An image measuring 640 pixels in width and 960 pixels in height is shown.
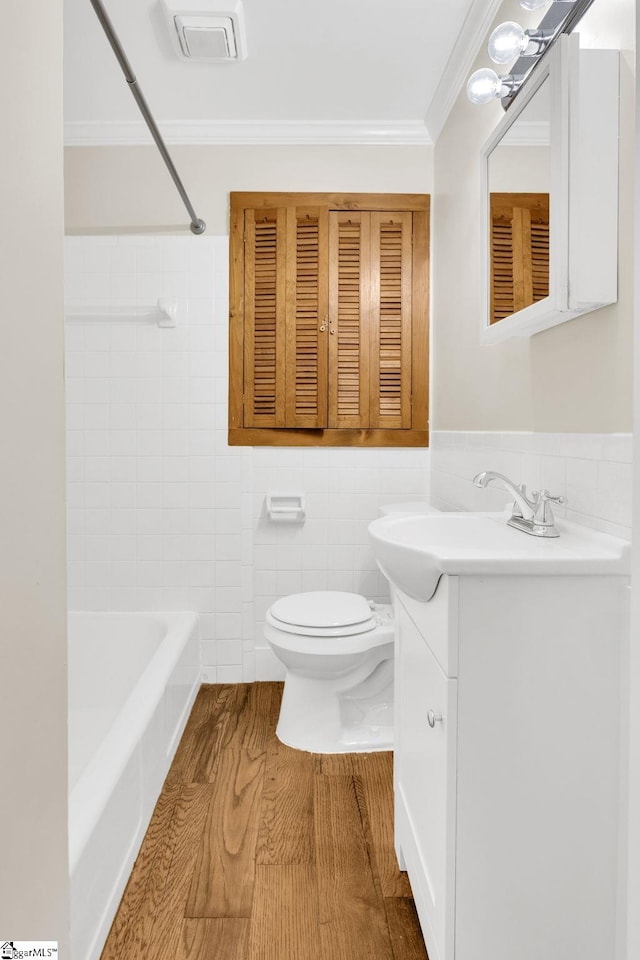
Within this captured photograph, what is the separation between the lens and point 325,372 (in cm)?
271

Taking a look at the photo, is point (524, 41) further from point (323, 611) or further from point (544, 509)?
point (323, 611)

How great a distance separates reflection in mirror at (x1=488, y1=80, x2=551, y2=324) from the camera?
4.49ft

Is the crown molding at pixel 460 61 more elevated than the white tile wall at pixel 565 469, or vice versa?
the crown molding at pixel 460 61

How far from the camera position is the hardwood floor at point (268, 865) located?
1.31 m

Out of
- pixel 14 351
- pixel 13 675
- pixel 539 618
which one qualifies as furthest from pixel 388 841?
pixel 14 351

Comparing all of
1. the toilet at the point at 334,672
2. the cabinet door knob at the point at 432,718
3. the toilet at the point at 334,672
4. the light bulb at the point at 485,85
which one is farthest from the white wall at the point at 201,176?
the cabinet door knob at the point at 432,718

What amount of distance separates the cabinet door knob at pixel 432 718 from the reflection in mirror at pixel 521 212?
0.92 m

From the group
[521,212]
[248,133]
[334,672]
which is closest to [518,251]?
[521,212]

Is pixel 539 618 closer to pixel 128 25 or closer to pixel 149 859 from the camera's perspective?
pixel 149 859

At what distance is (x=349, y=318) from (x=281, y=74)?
96cm

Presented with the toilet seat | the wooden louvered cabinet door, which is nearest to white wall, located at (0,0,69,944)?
the wooden louvered cabinet door

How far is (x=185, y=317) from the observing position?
2.68 m

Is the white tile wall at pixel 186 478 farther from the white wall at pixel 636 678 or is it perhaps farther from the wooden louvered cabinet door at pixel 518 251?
the white wall at pixel 636 678

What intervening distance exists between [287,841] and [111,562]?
4.95ft
